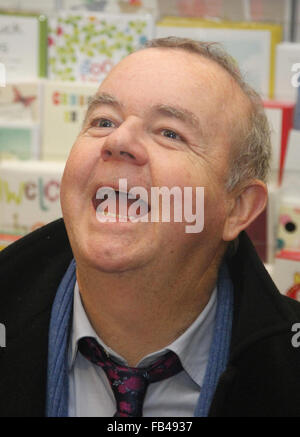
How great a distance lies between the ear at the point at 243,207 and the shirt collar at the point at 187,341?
0.48ft

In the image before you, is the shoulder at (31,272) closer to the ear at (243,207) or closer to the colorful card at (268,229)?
the ear at (243,207)

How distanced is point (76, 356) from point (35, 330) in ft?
0.32

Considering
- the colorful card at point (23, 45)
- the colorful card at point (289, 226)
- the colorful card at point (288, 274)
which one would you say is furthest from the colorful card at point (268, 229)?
the colorful card at point (23, 45)

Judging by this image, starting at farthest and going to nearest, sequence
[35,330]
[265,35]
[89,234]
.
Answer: [265,35], [35,330], [89,234]

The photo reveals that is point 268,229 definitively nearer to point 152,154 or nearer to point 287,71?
point 287,71

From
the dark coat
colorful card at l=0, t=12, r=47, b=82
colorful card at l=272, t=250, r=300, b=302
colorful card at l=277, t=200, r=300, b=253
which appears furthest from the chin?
colorful card at l=0, t=12, r=47, b=82

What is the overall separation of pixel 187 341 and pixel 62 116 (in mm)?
1049

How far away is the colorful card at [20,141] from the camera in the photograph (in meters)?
2.16

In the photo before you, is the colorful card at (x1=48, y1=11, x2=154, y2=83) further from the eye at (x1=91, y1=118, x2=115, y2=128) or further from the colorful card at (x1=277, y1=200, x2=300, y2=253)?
the eye at (x1=91, y1=118, x2=115, y2=128)

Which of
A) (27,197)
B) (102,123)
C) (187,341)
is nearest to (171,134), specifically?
(102,123)

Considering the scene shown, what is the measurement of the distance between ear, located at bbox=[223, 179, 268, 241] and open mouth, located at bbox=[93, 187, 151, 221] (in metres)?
0.24

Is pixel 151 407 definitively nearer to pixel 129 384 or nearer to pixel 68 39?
pixel 129 384

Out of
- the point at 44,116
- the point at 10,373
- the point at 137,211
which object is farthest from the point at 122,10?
the point at 10,373

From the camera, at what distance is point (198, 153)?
135 centimetres
